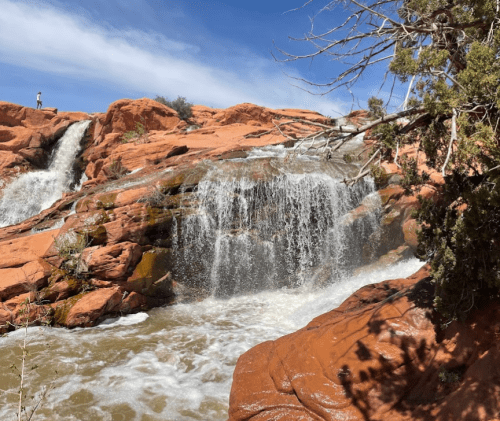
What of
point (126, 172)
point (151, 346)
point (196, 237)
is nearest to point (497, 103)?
point (151, 346)

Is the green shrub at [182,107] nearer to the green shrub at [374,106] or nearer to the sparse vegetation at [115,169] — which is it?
the sparse vegetation at [115,169]

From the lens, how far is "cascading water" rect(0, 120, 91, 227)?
20.2 meters

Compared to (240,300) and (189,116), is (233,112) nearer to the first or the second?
(189,116)

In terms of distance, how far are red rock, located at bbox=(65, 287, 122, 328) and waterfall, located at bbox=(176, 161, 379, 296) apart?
2220 mm

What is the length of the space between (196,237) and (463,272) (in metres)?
8.67

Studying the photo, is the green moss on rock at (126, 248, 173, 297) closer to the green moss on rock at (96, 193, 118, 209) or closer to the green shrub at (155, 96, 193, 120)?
the green moss on rock at (96, 193, 118, 209)

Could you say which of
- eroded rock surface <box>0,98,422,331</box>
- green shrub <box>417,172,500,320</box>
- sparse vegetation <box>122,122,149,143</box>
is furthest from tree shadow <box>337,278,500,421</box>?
sparse vegetation <box>122,122,149,143</box>

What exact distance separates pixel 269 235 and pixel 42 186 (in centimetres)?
1716

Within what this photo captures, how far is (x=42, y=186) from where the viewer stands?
21891 millimetres

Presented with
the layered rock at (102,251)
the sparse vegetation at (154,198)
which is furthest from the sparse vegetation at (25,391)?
the sparse vegetation at (154,198)

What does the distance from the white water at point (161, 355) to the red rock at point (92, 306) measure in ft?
1.00

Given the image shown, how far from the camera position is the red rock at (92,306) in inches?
369

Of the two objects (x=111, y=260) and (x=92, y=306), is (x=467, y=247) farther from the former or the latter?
(x=111, y=260)

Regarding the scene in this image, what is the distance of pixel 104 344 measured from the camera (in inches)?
324
